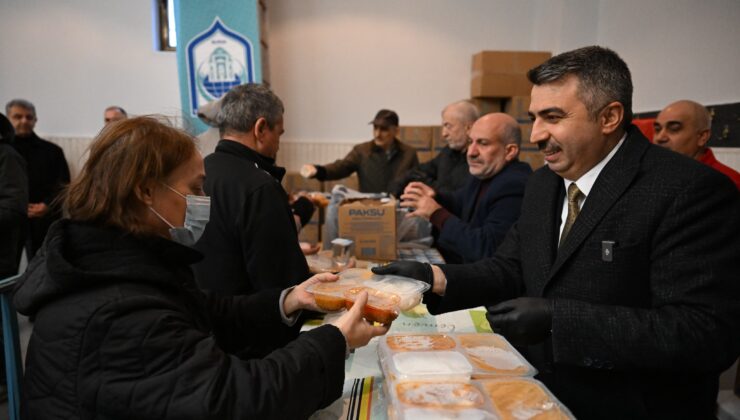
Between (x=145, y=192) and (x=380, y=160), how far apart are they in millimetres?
3858

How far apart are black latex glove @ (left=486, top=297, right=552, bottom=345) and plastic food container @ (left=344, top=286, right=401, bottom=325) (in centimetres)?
29

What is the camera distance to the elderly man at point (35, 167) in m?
4.32

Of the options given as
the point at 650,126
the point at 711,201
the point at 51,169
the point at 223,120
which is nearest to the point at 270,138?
the point at 223,120

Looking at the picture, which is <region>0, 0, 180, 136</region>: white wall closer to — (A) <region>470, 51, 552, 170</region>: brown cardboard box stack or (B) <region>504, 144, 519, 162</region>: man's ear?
(A) <region>470, 51, 552, 170</region>: brown cardboard box stack

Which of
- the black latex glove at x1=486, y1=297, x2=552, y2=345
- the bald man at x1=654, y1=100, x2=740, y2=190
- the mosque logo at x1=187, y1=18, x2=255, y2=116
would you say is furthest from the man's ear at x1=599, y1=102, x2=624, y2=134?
the mosque logo at x1=187, y1=18, x2=255, y2=116

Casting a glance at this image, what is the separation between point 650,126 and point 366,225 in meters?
2.68

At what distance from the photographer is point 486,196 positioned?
231 centimetres

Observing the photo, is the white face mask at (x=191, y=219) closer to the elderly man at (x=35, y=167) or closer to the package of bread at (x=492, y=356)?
the package of bread at (x=492, y=356)

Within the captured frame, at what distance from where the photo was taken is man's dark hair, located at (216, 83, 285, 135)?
190 cm

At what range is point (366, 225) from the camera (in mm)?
2500

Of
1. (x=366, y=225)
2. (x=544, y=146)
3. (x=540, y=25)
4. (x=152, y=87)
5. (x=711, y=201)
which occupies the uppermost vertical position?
(x=540, y=25)

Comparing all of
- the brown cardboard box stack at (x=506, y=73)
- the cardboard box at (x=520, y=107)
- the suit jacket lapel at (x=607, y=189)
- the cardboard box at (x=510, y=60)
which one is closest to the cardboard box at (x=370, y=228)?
the suit jacket lapel at (x=607, y=189)

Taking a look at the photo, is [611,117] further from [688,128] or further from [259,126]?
[688,128]

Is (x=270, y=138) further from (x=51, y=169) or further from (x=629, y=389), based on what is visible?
(x=51, y=169)
